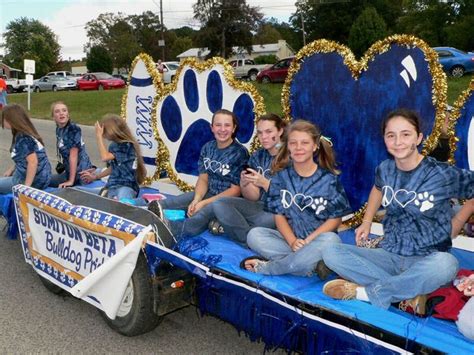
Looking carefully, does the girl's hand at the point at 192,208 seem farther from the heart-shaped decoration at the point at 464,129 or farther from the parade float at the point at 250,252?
the heart-shaped decoration at the point at 464,129

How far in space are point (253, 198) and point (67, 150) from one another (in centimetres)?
258

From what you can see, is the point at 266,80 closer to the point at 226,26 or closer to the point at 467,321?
the point at 226,26

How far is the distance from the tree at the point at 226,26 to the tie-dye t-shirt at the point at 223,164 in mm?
35295

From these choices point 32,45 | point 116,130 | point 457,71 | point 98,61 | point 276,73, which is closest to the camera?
point 116,130

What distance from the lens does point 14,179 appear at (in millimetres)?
5102

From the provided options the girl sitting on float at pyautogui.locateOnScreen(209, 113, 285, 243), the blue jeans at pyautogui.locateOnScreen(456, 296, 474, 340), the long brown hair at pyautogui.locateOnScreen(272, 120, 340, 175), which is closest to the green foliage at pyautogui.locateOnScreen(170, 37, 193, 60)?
the girl sitting on float at pyautogui.locateOnScreen(209, 113, 285, 243)

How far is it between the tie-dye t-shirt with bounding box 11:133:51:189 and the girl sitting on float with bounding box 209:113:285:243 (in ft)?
6.83

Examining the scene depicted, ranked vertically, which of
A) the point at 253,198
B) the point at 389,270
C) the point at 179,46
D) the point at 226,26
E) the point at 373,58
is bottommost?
the point at 389,270

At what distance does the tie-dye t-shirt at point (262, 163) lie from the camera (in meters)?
4.10

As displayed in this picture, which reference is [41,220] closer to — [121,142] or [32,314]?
[32,314]

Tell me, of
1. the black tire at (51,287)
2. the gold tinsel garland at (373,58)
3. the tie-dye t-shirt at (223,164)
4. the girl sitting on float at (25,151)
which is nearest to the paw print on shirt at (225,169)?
the tie-dye t-shirt at (223,164)

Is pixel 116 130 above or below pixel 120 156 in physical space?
above

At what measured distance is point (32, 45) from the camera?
66000 millimetres

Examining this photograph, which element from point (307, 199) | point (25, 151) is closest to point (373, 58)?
point (307, 199)
